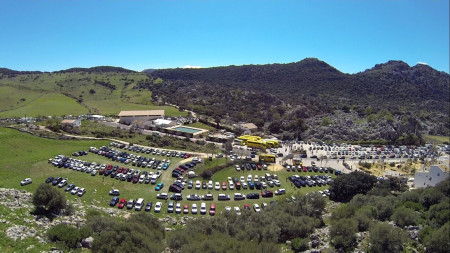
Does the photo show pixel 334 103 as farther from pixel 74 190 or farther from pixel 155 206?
pixel 74 190

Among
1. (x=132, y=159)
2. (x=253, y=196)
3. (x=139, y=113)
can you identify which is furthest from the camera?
(x=139, y=113)

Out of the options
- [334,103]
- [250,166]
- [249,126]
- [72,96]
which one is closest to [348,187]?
[250,166]

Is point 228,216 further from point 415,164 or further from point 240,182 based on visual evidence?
point 415,164

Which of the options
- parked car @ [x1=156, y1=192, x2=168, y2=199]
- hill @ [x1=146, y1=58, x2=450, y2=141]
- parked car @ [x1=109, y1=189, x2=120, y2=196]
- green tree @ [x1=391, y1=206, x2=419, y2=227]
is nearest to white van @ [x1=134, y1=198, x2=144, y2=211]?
parked car @ [x1=156, y1=192, x2=168, y2=199]

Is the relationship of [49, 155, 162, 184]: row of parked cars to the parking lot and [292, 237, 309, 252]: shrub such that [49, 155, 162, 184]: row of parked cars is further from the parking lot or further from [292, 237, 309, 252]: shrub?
[292, 237, 309, 252]: shrub

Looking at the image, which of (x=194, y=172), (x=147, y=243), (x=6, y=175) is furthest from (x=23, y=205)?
(x=194, y=172)

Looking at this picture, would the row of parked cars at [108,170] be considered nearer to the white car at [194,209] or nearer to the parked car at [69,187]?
the parked car at [69,187]
